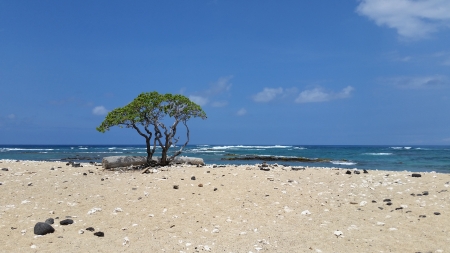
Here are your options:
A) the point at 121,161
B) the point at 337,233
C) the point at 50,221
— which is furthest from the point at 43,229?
the point at 121,161

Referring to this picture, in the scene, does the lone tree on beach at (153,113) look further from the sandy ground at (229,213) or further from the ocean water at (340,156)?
the ocean water at (340,156)

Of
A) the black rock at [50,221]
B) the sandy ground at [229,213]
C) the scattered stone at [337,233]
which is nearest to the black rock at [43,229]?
the sandy ground at [229,213]

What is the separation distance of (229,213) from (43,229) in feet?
14.3

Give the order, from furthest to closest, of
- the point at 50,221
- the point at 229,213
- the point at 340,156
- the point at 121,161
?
1. the point at 340,156
2. the point at 121,161
3. the point at 229,213
4. the point at 50,221

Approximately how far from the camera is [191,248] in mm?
6809

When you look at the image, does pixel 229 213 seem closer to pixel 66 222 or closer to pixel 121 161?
pixel 66 222

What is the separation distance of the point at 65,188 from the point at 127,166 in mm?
5978

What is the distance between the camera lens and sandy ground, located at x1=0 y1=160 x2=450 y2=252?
274 inches

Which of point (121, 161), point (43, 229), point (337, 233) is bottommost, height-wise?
point (337, 233)

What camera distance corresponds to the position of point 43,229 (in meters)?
7.47

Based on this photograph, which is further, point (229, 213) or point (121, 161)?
point (121, 161)

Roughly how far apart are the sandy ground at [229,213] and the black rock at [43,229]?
0.12 meters

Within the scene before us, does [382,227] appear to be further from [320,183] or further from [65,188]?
[65,188]

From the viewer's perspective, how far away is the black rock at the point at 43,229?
742 cm
